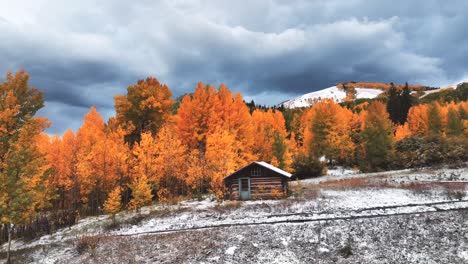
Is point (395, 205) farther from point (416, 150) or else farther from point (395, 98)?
point (395, 98)

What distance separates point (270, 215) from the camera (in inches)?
813

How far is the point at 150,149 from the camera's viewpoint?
29.8 meters

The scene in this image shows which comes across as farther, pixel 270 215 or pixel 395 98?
pixel 395 98

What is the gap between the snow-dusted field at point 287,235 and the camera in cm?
1412

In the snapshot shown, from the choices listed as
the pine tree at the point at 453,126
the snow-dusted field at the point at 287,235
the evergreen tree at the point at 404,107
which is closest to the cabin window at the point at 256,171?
the snow-dusted field at the point at 287,235

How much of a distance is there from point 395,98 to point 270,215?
75365mm

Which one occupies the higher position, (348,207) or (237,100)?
(237,100)

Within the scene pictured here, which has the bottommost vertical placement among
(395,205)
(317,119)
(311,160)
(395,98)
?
(395,205)

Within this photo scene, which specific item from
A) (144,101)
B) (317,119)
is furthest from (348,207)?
(317,119)

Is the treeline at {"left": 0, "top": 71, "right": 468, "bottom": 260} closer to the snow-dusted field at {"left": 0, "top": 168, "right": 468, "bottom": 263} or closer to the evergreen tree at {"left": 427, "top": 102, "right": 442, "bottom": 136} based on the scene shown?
the snow-dusted field at {"left": 0, "top": 168, "right": 468, "bottom": 263}

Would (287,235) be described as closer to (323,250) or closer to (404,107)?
(323,250)

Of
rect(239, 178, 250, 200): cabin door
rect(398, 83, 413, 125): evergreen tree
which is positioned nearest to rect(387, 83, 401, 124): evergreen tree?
rect(398, 83, 413, 125): evergreen tree

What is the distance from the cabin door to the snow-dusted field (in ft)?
15.4

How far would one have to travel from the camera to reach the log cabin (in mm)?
28672
